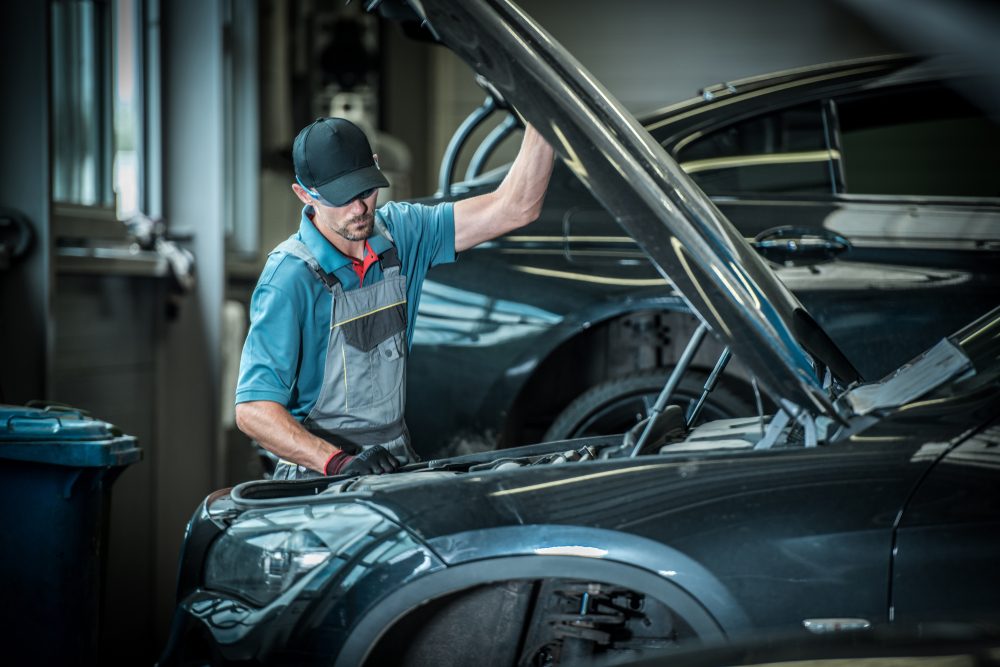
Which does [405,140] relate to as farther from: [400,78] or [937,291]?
[937,291]

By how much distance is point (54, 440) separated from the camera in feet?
8.24

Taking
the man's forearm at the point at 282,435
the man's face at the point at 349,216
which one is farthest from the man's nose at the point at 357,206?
the man's forearm at the point at 282,435

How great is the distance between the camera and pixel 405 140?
8.76 meters

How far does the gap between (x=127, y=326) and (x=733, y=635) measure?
3.95 metres

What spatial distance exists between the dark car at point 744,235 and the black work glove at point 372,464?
3.73 ft

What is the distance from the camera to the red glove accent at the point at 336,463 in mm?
2268

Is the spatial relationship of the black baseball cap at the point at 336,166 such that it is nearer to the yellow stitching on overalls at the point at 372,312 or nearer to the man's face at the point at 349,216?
the man's face at the point at 349,216

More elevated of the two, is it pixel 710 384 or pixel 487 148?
pixel 487 148

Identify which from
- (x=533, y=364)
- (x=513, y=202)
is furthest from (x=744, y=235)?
(x=513, y=202)

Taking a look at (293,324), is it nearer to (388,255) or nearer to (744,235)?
(388,255)

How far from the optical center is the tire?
334 centimetres

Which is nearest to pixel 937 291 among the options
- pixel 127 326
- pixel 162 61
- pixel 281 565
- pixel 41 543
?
pixel 281 565

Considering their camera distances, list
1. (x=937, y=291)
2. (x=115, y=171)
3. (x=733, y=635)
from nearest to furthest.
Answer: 1. (x=733, y=635)
2. (x=937, y=291)
3. (x=115, y=171)

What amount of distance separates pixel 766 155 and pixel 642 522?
2153 mm
